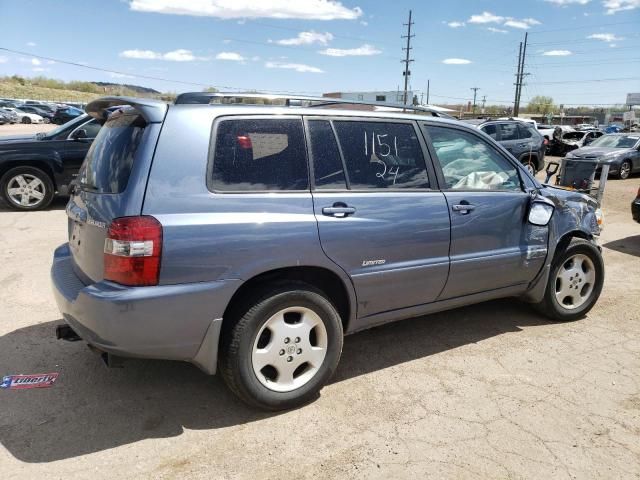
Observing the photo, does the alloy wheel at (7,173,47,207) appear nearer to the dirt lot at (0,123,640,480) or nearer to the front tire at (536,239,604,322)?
the dirt lot at (0,123,640,480)

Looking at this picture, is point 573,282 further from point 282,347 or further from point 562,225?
point 282,347

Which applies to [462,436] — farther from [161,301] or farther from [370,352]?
[161,301]

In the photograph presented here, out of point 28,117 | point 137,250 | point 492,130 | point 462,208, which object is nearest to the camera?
point 137,250

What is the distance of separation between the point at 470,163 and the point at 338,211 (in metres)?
1.51

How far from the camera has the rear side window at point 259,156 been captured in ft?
9.04

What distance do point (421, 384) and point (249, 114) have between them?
6.71 ft

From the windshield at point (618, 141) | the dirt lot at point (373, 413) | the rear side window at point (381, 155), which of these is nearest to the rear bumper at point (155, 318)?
the dirt lot at point (373, 413)

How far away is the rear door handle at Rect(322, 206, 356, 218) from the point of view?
2.97 metres

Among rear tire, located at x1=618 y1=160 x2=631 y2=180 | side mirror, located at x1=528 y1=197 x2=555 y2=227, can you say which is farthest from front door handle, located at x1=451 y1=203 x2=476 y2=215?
rear tire, located at x1=618 y1=160 x2=631 y2=180

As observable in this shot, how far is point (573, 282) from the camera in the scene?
14.6ft

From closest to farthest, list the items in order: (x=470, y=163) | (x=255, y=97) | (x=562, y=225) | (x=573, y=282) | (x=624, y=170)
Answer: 1. (x=255, y=97)
2. (x=470, y=163)
3. (x=562, y=225)
4. (x=573, y=282)
5. (x=624, y=170)

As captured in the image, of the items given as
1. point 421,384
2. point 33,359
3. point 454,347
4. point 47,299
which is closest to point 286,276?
point 421,384

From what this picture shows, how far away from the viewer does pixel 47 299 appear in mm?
4676

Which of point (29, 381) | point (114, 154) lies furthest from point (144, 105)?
point (29, 381)
